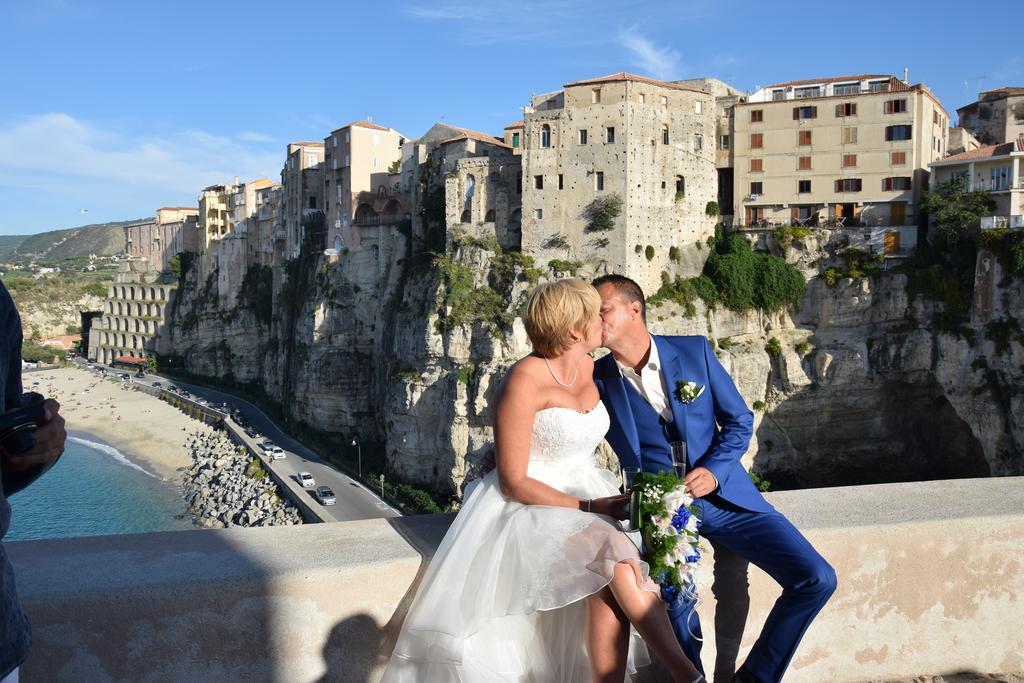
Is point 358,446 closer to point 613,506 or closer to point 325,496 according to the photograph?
point 325,496

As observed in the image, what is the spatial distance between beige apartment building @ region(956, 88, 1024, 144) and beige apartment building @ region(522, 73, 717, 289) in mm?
17856

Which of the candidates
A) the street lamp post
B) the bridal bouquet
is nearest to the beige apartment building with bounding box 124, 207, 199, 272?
the street lamp post

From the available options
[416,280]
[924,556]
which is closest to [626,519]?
[924,556]

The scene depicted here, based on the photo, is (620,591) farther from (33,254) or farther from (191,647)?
(33,254)

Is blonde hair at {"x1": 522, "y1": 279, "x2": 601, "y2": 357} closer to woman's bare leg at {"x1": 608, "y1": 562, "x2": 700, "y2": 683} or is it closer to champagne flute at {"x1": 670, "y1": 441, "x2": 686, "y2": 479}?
champagne flute at {"x1": 670, "y1": 441, "x2": 686, "y2": 479}

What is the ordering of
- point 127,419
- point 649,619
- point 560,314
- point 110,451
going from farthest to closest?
point 127,419
point 110,451
point 560,314
point 649,619

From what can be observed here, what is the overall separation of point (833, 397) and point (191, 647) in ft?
103

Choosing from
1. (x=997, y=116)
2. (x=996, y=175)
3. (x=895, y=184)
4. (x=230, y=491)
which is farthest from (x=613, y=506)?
(x=997, y=116)

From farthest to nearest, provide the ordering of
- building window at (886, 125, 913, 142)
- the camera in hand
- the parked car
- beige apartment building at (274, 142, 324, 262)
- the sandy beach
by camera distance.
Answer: beige apartment building at (274, 142, 324, 262) < the sandy beach < building window at (886, 125, 913, 142) < the parked car < the camera in hand

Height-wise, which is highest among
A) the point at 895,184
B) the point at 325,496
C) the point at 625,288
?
the point at 895,184

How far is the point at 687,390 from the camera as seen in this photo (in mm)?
3854

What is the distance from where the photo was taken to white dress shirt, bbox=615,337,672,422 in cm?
402

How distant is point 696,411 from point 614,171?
2738 cm

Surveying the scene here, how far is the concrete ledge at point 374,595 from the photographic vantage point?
3111mm
